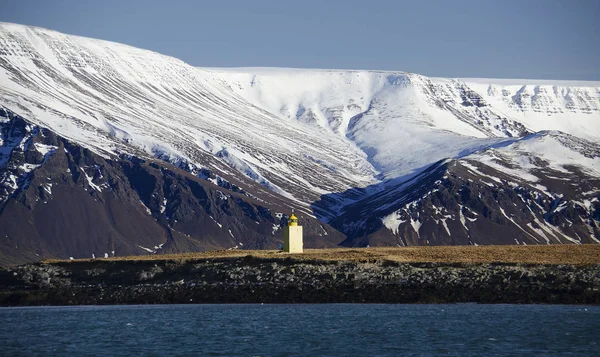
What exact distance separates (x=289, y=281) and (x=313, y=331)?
20865 mm

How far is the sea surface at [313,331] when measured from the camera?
6988 cm

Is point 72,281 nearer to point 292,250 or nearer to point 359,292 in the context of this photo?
point 292,250

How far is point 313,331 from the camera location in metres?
77.5

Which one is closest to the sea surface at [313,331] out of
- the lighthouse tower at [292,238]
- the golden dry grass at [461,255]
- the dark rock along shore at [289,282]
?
the dark rock along shore at [289,282]

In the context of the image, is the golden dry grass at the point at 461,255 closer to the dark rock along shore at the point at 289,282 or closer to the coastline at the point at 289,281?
the coastline at the point at 289,281

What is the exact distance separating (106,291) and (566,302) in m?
38.8

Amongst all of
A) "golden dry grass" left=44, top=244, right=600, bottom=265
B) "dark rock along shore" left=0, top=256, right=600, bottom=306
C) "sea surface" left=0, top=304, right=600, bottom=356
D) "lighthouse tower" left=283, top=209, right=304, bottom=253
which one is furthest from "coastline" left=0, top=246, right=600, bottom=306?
"lighthouse tower" left=283, top=209, right=304, bottom=253

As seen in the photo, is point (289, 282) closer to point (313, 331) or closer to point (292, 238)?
point (292, 238)

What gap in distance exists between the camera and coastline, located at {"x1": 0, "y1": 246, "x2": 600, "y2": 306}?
297 ft

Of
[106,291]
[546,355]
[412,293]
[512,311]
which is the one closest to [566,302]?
[512,311]

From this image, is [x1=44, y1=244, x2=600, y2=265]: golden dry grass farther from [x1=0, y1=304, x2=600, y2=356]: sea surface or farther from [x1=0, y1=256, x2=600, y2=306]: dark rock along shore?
[x1=0, y1=304, x2=600, y2=356]: sea surface

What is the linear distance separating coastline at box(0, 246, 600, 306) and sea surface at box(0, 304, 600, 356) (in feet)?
8.33

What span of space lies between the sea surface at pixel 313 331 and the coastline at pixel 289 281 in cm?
254

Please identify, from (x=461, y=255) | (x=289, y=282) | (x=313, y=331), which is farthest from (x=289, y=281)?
(x=313, y=331)
